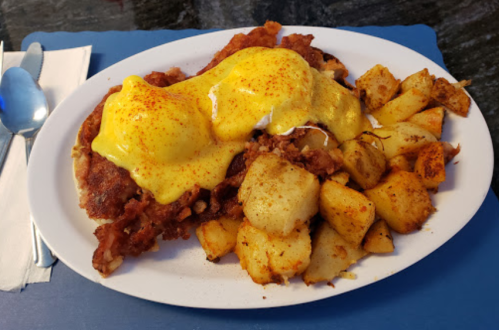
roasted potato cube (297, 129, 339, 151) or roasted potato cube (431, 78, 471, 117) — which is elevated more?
roasted potato cube (431, 78, 471, 117)

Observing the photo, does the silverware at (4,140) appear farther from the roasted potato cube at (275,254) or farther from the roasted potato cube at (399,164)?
the roasted potato cube at (399,164)

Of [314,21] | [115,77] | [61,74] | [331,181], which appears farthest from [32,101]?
[314,21]

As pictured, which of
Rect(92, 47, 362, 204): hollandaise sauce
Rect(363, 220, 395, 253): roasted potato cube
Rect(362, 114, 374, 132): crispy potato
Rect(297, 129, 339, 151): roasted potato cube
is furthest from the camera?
Rect(362, 114, 374, 132): crispy potato

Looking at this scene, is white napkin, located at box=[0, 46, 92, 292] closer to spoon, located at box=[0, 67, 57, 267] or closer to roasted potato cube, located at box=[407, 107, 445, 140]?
spoon, located at box=[0, 67, 57, 267]

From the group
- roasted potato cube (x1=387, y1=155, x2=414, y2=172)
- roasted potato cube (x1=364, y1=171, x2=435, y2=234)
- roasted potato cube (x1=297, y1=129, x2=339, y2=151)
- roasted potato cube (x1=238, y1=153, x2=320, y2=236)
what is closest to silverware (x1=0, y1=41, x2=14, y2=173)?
roasted potato cube (x1=238, y1=153, x2=320, y2=236)

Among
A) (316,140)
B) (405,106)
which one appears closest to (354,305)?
(316,140)

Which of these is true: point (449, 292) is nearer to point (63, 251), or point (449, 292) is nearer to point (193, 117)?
point (193, 117)

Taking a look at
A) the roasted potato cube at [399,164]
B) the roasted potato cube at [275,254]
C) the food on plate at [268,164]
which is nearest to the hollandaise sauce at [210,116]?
the food on plate at [268,164]
